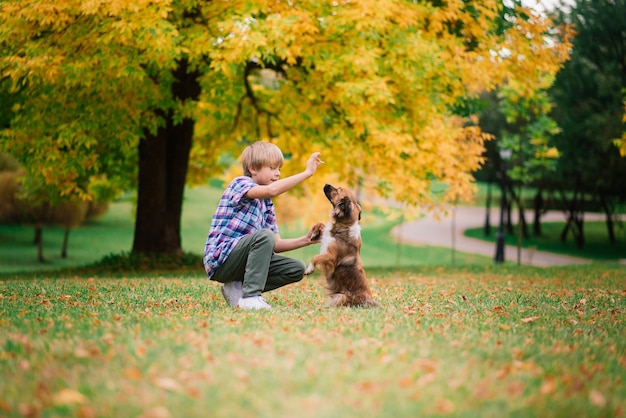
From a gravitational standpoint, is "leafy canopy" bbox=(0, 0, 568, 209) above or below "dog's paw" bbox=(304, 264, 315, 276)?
above

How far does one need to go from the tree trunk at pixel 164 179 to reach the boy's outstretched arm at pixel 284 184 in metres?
9.42

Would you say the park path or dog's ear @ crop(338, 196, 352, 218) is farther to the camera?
the park path

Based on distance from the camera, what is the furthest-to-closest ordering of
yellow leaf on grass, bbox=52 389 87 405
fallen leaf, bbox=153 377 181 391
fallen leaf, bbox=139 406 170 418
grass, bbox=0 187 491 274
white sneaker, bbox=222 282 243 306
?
grass, bbox=0 187 491 274
white sneaker, bbox=222 282 243 306
fallen leaf, bbox=153 377 181 391
yellow leaf on grass, bbox=52 389 87 405
fallen leaf, bbox=139 406 170 418

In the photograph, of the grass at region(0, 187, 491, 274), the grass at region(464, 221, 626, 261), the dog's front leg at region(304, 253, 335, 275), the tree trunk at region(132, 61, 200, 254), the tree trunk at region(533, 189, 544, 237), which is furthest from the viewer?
the tree trunk at region(533, 189, 544, 237)

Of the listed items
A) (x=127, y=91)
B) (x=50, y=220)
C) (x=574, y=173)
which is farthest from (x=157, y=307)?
(x=574, y=173)

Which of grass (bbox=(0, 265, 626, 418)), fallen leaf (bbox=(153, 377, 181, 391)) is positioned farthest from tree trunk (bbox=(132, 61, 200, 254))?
fallen leaf (bbox=(153, 377, 181, 391))

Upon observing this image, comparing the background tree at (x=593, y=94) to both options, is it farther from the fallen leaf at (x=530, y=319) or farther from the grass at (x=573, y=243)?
the fallen leaf at (x=530, y=319)

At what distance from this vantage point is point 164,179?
51.3ft

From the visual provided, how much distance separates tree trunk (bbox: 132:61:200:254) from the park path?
635 inches

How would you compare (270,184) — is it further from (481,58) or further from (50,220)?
(50,220)

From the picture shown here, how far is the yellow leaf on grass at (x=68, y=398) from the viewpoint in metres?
3.24

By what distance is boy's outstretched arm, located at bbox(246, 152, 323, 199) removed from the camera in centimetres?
566

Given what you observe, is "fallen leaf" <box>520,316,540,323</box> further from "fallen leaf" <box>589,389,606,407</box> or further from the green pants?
"fallen leaf" <box>589,389,606,407</box>

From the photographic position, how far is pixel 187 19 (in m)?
12.6
